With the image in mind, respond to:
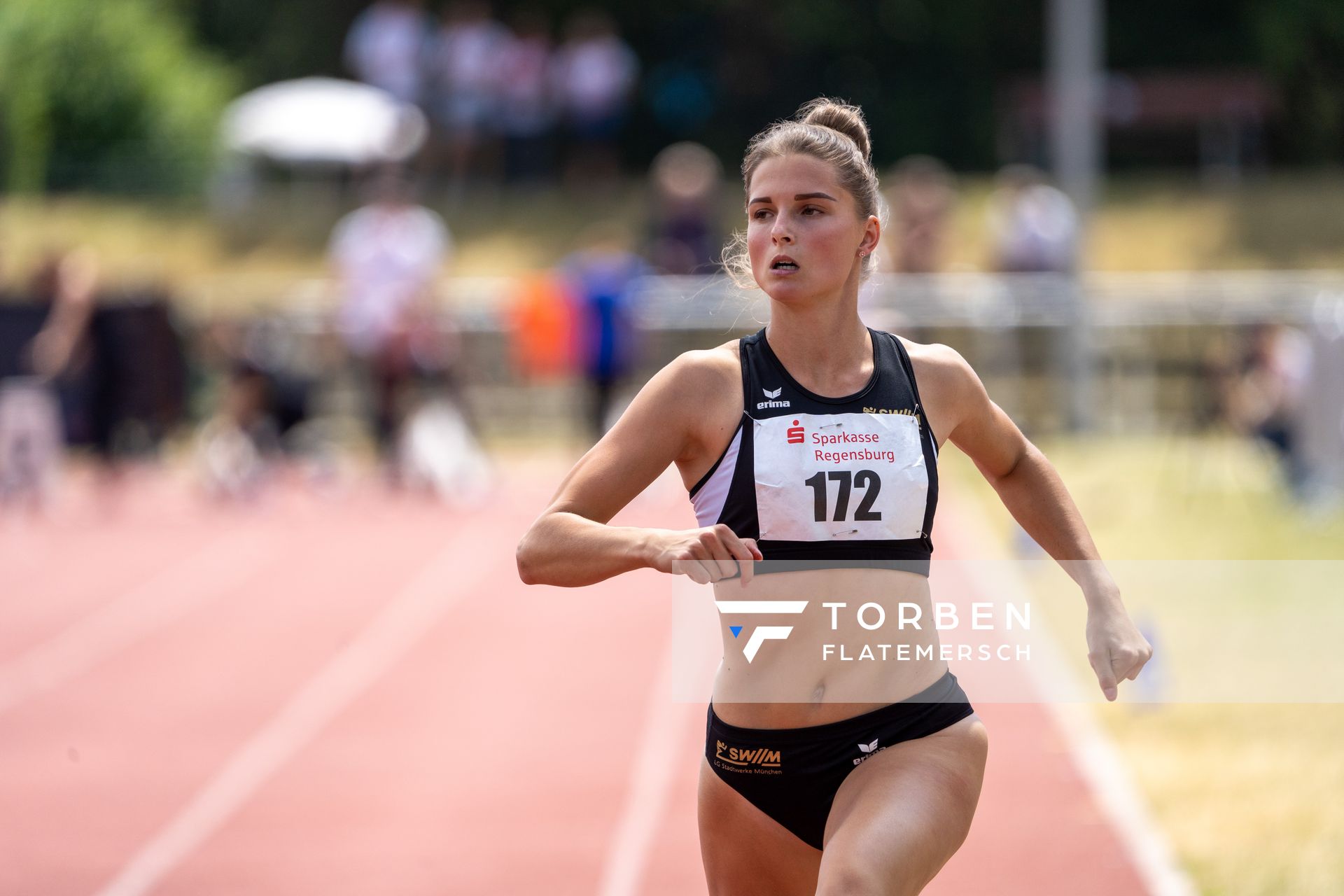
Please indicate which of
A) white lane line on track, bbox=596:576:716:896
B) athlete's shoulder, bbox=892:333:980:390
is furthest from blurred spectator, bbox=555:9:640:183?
athlete's shoulder, bbox=892:333:980:390

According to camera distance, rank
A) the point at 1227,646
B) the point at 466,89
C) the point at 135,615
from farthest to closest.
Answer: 1. the point at 466,89
2. the point at 135,615
3. the point at 1227,646

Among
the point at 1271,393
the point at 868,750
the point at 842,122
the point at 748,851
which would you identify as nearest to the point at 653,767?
the point at 748,851

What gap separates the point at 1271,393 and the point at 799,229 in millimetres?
11105

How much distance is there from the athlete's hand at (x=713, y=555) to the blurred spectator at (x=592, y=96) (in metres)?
20.6

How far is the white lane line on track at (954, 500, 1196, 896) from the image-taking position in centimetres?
570

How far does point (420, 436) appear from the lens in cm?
1439

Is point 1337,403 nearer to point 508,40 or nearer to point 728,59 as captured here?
point 508,40

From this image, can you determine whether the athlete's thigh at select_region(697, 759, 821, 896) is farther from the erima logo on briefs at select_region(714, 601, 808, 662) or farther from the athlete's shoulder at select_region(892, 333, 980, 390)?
the athlete's shoulder at select_region(892, 333, 980, 390)

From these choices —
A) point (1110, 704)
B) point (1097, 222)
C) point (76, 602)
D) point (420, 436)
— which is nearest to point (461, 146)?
point (1097, 222)

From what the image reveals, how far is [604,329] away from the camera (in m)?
14.2

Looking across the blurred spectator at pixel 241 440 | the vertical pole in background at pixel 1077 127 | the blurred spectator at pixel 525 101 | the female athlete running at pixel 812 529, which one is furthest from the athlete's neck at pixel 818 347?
the blurred spectator at pixel 525 101

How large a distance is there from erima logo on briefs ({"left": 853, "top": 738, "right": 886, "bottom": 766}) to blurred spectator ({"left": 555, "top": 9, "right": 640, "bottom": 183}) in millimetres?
20239

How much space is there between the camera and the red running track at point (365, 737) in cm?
606

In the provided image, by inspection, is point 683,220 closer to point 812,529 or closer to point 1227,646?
point 1227,646
